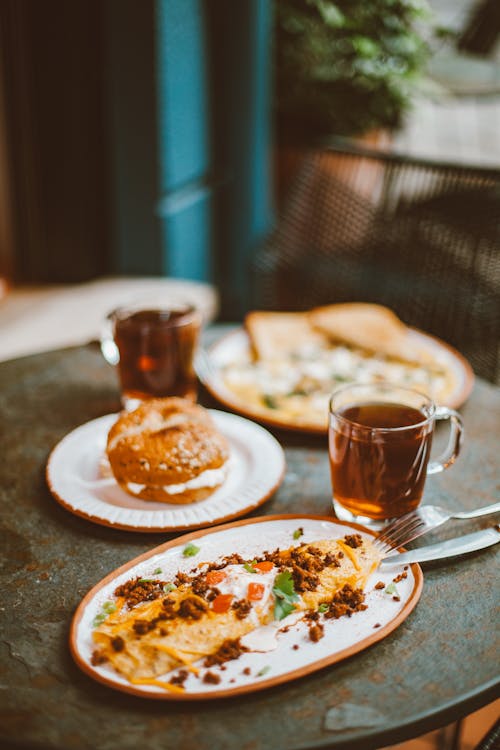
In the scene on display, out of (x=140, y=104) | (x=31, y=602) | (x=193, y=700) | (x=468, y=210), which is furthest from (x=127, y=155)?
(x=193, y=700)

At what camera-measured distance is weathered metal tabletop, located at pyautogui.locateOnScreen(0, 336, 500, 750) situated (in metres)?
0.67

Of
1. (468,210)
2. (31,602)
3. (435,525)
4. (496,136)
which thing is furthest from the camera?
(496,136)

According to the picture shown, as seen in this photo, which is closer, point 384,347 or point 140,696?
point 140,696

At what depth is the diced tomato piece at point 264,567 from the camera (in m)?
0.85

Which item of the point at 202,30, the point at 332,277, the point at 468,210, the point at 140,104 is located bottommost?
the point at 332,277

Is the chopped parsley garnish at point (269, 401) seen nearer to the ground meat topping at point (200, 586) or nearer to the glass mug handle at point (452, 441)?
the glass mug handle at point (452, 441)

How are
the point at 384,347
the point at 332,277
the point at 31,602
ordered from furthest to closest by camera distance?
the point at 332,277 → the point at 384,347 → the point at 31,602

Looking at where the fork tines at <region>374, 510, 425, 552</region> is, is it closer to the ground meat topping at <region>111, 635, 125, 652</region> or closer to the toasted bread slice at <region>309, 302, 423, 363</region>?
the ground meat topping at <region>111, 635, 125, 652</region>

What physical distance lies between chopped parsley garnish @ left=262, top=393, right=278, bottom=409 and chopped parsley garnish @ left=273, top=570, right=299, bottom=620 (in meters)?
0.57

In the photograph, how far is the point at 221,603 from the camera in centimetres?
79

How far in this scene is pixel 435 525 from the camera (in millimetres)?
970

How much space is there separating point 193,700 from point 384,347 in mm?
1079

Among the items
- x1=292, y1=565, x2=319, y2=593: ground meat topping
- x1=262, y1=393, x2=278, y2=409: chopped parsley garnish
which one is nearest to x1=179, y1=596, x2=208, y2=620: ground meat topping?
x1=292, y1=565, x2=319, y2=593: ground meat topping

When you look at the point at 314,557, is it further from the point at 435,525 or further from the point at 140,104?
the point at 140,104
